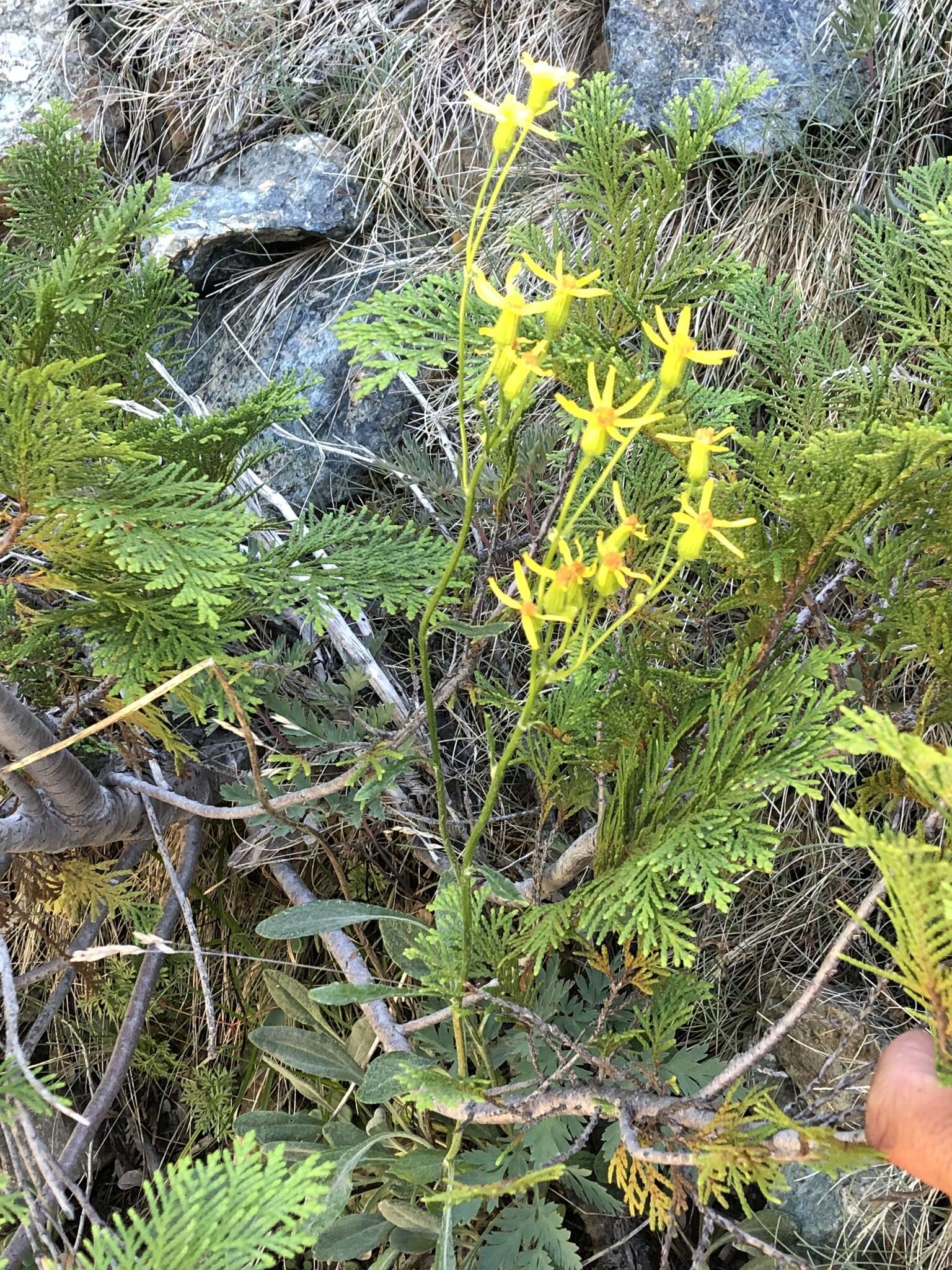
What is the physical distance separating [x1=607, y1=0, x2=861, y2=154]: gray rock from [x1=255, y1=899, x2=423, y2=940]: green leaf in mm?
1276

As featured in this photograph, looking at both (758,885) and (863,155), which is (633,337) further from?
(758,885)

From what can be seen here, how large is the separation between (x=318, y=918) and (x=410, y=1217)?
406mm

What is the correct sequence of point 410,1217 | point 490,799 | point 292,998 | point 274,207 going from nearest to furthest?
point 490,799
point 410,1217
point 292,998
point 274,207

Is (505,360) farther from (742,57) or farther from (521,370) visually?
(742,57)

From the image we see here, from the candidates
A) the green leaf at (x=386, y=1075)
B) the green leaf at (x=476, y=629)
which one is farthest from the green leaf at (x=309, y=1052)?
the green leaf at (x=476, y=629)

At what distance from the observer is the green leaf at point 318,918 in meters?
0.94

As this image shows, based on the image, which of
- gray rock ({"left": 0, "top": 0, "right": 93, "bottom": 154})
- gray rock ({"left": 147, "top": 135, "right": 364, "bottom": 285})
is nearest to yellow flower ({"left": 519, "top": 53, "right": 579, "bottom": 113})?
gray rock ({"left": 147, "top": 135, "right": 364, "bottom": 285})

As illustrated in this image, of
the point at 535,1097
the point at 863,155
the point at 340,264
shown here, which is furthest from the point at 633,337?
the point at 535,1097

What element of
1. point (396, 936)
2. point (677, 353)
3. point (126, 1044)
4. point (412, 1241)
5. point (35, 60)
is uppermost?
point (35, 60)

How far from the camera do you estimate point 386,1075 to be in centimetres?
94

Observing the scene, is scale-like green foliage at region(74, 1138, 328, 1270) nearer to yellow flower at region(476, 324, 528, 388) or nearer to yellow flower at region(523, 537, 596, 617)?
yellow flower at region(523, 537, 596, 617)

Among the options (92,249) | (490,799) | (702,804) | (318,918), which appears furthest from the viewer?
(318,918)

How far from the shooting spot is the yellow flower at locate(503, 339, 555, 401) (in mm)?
594

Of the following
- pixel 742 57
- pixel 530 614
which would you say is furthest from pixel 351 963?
pixel 742 57
